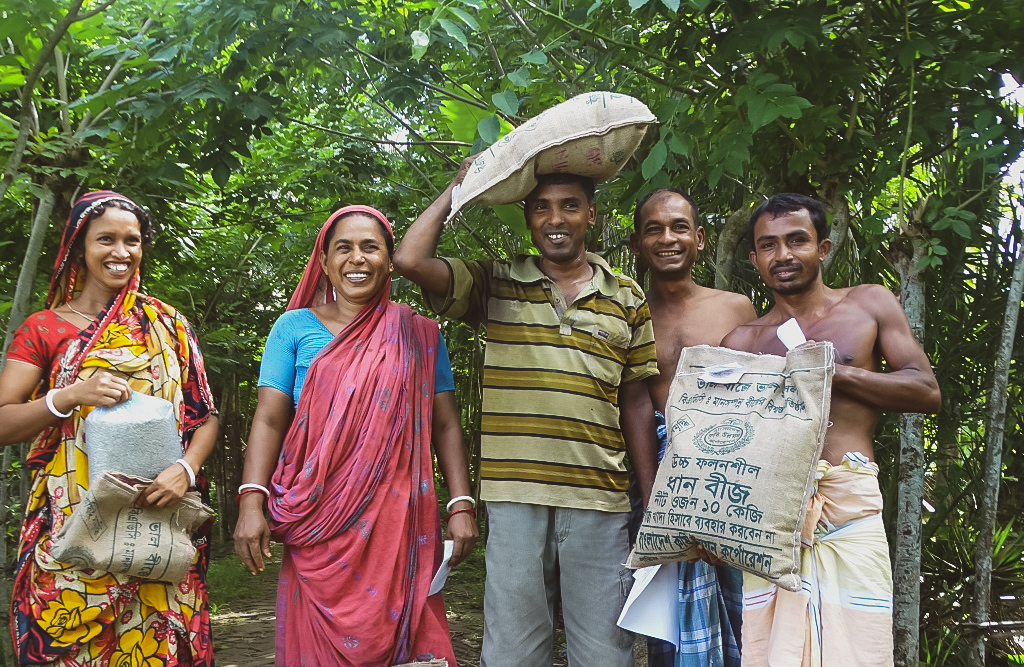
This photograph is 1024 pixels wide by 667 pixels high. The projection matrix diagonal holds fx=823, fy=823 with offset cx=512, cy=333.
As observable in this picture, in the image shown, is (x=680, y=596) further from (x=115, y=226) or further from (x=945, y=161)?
(x=945, y=161)

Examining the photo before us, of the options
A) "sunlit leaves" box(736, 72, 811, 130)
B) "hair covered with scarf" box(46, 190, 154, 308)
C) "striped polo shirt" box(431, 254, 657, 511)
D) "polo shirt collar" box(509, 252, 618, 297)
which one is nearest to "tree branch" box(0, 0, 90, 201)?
"hair covered with scarf" box(46, 190, 154, 308)

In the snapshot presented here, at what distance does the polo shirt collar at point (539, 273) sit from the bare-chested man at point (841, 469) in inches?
18.6

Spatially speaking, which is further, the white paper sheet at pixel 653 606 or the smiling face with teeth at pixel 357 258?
the smiling face with teeth at pixel 357 258

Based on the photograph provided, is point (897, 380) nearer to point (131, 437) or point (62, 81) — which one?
point (131, 437)

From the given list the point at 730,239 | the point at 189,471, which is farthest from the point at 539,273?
the point at 730,239

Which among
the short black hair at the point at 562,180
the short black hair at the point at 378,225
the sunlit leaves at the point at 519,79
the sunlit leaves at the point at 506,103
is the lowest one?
the short black hair at the point at 378,225

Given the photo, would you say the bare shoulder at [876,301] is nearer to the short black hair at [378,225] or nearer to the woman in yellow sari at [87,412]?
the short black hair at [378,225]

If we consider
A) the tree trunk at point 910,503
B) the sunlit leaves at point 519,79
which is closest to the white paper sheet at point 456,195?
the sunlit leaves at point 519,79

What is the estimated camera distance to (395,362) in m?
2.54

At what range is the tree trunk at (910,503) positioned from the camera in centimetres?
320

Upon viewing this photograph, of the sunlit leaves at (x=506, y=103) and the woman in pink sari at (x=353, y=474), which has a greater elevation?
the sunlit leaves at (x=506, y=103)

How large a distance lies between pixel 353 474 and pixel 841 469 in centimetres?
137

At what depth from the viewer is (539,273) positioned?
2.57m

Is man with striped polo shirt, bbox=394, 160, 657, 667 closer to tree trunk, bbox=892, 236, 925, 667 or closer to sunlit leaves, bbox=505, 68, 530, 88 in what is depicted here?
sunlit leaves, bbox=505, 68, 530, 88
